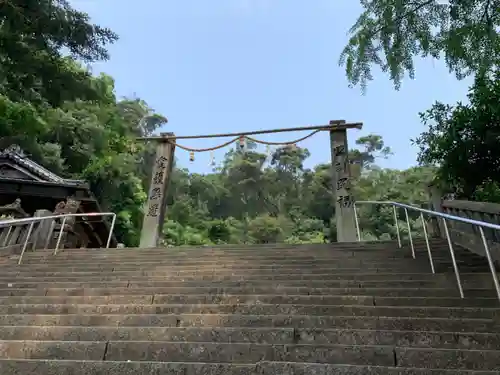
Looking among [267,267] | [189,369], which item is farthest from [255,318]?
[267,267]

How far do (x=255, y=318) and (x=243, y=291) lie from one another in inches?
34.0

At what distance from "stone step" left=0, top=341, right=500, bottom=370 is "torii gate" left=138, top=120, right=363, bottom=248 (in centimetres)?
626

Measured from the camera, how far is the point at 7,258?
695cm

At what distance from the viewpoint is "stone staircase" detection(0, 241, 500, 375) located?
2.77 metres

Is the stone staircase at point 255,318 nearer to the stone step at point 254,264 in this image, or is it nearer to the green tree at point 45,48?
the stone step at point 254,264

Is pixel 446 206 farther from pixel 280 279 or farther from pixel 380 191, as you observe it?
pixel 380 191

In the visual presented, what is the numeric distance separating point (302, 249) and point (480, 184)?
159 inches

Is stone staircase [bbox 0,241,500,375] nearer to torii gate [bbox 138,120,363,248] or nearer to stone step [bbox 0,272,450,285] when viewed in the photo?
stone step [bbox 0,272,450,285]

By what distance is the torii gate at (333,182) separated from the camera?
30.8 ft

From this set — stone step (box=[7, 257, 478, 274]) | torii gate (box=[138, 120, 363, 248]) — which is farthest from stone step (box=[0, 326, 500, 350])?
torii gate (box=[138, 120, 363, 248])

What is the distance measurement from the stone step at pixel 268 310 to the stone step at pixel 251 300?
0.62 ft

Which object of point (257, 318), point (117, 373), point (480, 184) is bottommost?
point (117, 373)

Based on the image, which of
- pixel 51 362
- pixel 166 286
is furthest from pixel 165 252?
pixel 51 362

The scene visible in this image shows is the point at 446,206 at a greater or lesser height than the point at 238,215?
lesser
